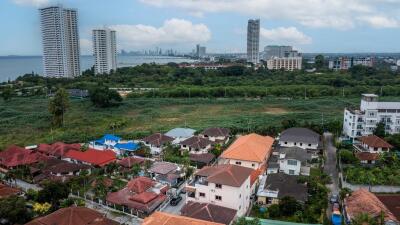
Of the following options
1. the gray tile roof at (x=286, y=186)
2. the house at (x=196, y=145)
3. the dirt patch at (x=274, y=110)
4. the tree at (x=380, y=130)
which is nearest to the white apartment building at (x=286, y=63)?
the dirt patch at (x=274, y=110)

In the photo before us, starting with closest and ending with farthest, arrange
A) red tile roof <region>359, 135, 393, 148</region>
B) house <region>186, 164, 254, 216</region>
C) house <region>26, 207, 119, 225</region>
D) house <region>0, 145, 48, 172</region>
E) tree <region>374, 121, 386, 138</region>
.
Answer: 1. house <region>26, 207, 119, 225</region>
2. house <region>186, 164, 254, 216</region>
3. house <region>0, 145, 48, 172</region>
4. red tile roof <region>359, 135, 393, 148</region>
5. tree <region>374, 121, 386, 138</region>

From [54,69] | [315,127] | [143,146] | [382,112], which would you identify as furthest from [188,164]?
[54,69]

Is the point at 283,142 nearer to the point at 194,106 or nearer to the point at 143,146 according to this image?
the point at 143,146

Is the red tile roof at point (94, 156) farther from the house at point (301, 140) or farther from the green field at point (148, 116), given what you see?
the house at point (301, 140)

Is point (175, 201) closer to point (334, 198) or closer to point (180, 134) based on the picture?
point (334, 198)

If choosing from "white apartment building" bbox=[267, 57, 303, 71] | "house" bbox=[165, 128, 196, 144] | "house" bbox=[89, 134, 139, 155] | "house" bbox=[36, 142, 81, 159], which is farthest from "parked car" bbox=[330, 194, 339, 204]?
"white apartment building" bbox=[267, 57, 303, 71]

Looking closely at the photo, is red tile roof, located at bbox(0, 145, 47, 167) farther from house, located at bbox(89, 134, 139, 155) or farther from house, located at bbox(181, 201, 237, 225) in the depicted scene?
house, located at bbox(181, 201, 237, 225)
